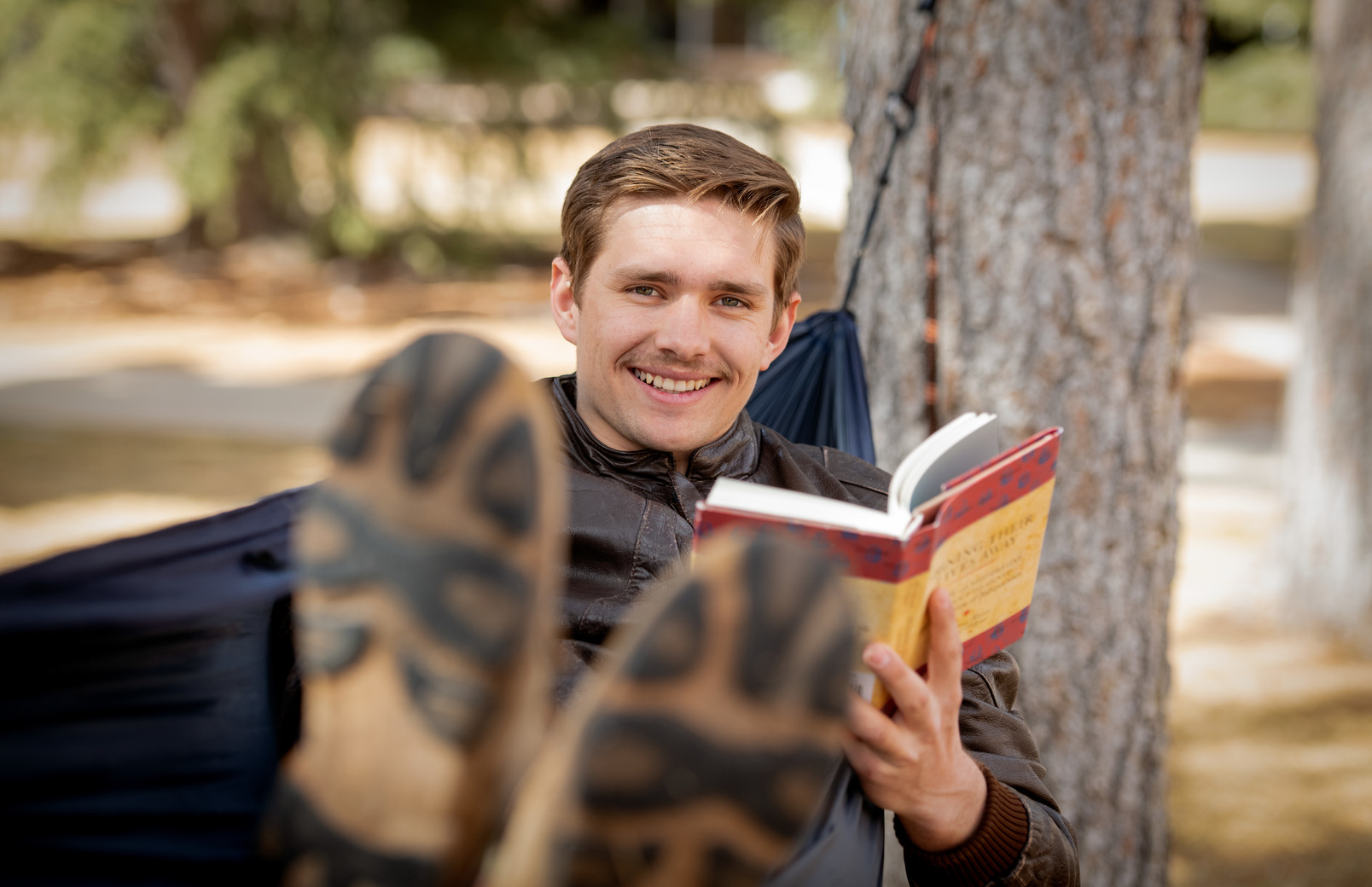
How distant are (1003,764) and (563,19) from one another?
468 inches

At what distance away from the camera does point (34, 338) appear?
884 centimetres

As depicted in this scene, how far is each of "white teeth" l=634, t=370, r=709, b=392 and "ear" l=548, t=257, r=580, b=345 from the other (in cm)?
18

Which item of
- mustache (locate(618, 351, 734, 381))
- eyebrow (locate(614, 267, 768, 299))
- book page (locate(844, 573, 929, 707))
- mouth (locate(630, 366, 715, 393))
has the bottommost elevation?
book page (locate(844, 573, 929, 707))

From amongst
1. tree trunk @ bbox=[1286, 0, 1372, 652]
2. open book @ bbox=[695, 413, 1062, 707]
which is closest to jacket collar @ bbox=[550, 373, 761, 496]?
open book @ bbox=[695, 413, 1062, 707]

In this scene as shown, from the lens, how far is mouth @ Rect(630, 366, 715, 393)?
1.68 m

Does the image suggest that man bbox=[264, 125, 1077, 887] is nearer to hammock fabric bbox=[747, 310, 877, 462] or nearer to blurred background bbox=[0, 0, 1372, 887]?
hammock fabric bbox=[747, 310, 877, 462]

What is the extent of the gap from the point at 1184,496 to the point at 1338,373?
1.76m

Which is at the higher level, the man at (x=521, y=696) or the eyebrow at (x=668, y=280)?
the eyebrow at (x=668, y=280)

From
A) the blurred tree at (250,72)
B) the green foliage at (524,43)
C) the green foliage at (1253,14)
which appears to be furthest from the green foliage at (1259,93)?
the blurred tree at (250,72)

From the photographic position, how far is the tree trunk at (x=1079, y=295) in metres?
2.16

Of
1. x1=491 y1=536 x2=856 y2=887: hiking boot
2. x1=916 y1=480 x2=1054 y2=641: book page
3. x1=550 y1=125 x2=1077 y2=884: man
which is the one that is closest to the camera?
x1=491 y1=536 x2=856 y2=887: hiking boot

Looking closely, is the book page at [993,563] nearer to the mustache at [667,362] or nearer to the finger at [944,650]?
the finger at [944,650]

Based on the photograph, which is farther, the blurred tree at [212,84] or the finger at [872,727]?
the blurred tree at [212,84]

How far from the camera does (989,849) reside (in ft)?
4.66
